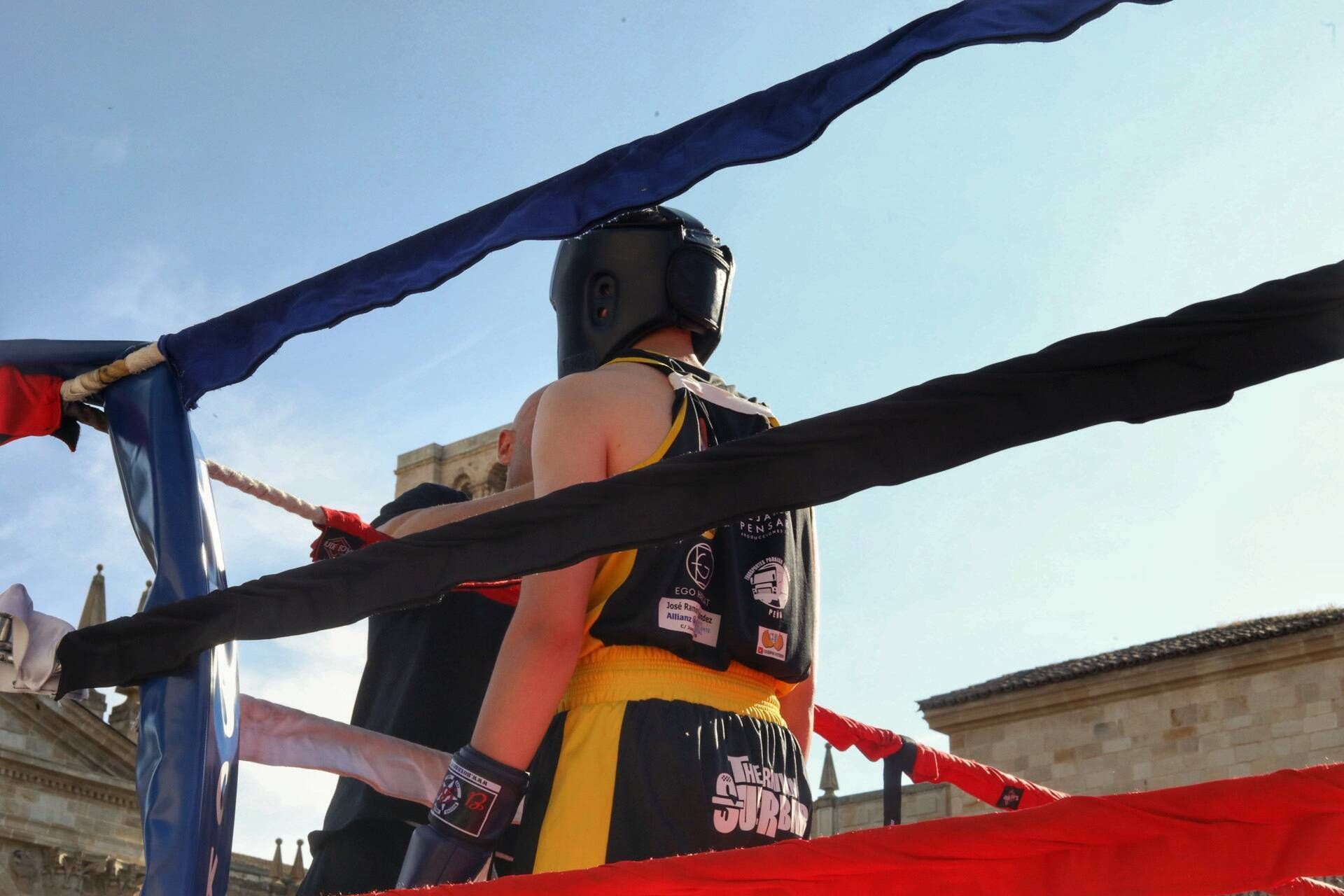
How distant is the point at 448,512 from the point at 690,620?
43.0 inches

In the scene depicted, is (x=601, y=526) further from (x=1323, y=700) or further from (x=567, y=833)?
(x=1323, y=700)

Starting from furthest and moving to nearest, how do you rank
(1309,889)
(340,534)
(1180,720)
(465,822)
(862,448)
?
(1180,720) → (340,534) → (1309,889) → (465,822) → (862,448)

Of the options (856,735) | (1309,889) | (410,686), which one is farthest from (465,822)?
(856,735)

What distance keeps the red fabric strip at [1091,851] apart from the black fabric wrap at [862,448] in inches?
14.2

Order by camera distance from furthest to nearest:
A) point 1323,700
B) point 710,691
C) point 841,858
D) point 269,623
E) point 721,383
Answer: point 1323,700
point 721,383
point 710,691
point 269,623
point 841,858

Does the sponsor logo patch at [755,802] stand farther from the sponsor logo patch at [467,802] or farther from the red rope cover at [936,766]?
the red rope cover at [936,766]

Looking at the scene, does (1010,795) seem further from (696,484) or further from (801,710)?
(696,484)

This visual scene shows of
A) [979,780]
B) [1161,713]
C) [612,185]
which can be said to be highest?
[1161,713]

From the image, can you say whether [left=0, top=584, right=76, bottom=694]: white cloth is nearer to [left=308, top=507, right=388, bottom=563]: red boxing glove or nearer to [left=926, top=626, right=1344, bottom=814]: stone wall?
[left=308, top=507, right=388, bottom=563]: red boxing glove

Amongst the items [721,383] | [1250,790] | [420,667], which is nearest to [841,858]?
[1250,790]

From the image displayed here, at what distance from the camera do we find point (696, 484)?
1599 millimetres

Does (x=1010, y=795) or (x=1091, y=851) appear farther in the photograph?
(x=1010, y=795)

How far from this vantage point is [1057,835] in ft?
4.40

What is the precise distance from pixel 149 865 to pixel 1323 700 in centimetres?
2163
